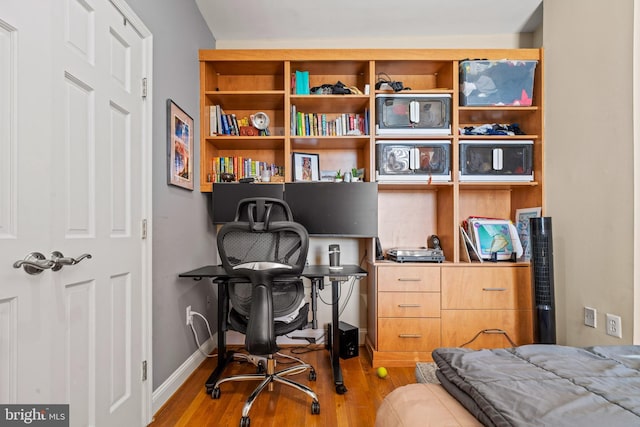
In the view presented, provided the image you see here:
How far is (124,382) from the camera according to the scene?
5.28ft

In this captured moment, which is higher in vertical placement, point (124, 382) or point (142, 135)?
point (142, 135)

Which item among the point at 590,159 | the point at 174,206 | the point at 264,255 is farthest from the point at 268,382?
the point at 590,159

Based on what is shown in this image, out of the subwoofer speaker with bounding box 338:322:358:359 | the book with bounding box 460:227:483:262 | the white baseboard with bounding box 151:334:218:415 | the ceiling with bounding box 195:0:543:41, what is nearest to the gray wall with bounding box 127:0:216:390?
the white baseboard with bounding box 151:334:218:415

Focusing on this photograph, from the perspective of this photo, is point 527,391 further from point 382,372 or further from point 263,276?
point 382,372

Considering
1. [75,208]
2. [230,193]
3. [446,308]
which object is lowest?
[446,308]

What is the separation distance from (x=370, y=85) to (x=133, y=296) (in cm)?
221

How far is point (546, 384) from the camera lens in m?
0.78

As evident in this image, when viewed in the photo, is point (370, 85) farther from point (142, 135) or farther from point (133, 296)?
point (133, 296)

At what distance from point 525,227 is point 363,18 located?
219 cm

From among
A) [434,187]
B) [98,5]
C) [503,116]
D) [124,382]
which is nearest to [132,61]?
[98,5]

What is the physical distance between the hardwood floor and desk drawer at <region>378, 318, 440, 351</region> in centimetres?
17

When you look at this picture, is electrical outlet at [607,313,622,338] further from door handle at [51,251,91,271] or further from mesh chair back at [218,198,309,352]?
door handle at [51,251,91,271]

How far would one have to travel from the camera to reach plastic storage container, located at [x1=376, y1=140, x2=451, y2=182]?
2.66 m

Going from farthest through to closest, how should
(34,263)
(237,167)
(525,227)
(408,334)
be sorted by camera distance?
1. (237,167)
2. (525,227)
3. (408,334)
4. (34,263)
